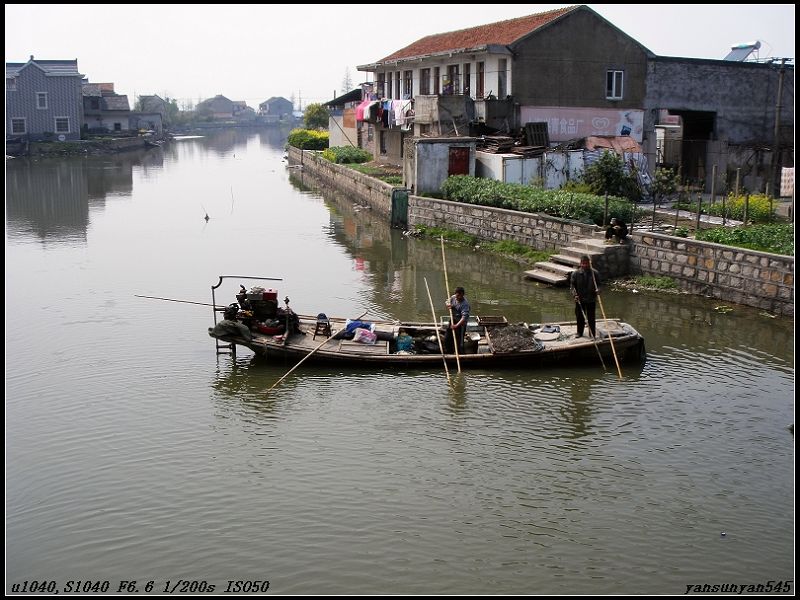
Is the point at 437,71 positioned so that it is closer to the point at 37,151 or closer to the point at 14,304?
the point at 14,304

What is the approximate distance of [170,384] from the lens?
47.3 feet

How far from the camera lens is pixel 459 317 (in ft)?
48.3

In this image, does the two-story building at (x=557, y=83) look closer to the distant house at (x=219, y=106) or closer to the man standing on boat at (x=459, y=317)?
the man standing on boat at (x=459, y=317)

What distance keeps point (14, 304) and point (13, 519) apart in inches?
434

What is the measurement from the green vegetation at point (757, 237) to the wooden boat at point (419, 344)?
5313 mm

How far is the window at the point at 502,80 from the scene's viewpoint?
3350 centimetres

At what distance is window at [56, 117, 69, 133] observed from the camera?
234ft

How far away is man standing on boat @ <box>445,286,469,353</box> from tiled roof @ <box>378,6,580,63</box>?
20917 mm

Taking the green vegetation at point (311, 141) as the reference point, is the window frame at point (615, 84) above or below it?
above

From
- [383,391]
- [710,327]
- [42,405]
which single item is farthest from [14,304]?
[710,327]

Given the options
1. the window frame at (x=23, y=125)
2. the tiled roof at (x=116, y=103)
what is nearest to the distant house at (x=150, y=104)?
the tiled roof at (x=116, y=103)

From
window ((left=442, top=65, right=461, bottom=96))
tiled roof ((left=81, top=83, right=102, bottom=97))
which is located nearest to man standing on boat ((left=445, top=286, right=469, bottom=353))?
window ((left=442, top=65, right=461, bottom=96))

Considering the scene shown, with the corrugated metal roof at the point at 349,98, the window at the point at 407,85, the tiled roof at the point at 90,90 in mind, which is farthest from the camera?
the tiled roof at the point at 90,90

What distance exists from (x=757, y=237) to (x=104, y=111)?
7275 centimetres
